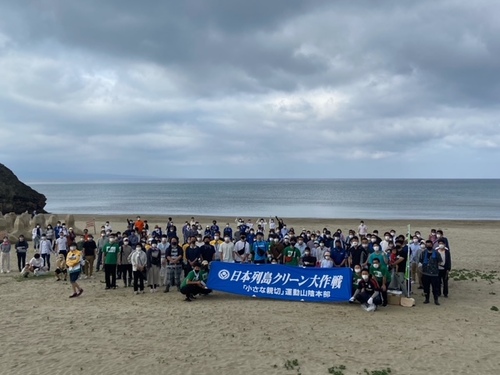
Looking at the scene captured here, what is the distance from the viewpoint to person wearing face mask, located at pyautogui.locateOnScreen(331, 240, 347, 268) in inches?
585

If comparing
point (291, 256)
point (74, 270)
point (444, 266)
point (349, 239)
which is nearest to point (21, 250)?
point (74, 270)

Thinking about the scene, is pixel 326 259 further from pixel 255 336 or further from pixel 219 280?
pixel 255 336

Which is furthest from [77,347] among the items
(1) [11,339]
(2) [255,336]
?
(2) [255,336]

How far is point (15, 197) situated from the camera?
48.0 m

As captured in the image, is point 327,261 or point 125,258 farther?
point 125,258

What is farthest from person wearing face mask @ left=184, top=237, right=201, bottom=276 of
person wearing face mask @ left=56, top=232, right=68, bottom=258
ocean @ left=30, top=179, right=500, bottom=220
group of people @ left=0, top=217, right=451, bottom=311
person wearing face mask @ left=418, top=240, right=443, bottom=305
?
ocean @ left=30, top=179, right=500, bottom=220

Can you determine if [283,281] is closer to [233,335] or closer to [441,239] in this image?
[233,335]

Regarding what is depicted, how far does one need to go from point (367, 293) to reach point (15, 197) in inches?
1781

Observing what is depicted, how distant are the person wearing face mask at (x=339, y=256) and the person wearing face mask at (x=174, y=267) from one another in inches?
→ 196

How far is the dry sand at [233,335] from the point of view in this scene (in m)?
8.37

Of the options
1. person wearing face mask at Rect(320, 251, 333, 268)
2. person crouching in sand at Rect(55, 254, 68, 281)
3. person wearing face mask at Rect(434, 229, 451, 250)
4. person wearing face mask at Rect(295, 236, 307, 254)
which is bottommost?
person crouching in sand at Rect(55, 254, 68, 281)

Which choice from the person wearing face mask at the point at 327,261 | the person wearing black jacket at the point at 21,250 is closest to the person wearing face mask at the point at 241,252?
the person wearing face mask at the point at 327,261

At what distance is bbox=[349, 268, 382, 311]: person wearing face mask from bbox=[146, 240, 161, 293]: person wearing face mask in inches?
239

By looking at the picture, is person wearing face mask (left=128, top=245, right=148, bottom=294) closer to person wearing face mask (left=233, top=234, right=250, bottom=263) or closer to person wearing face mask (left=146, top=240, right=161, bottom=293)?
person wearing face mask (left=146, top=240, right=161, bottom=293)
